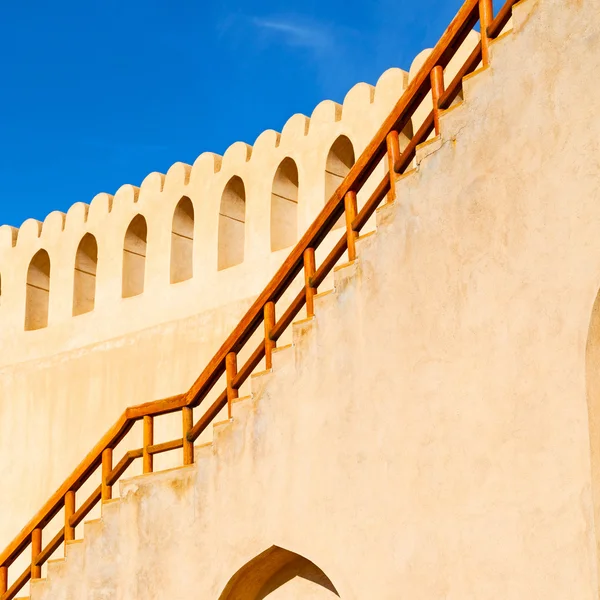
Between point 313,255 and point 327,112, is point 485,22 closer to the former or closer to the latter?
point 313,255

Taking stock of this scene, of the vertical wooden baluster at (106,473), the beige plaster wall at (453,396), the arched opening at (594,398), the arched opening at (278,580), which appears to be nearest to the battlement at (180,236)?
the vertical wooden baluster at (106,473)

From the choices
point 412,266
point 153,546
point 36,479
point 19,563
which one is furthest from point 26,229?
point 412,266

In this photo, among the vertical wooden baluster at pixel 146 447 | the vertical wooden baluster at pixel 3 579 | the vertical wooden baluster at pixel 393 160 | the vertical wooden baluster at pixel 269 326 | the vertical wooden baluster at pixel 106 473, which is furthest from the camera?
the vertical wooden baluster at pixel 3 579

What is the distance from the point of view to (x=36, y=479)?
527 inches

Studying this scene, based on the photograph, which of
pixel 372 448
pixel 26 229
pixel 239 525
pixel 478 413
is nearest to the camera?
pixel 478 413

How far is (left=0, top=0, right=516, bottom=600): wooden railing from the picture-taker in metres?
6.88

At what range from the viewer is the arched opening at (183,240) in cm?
1299

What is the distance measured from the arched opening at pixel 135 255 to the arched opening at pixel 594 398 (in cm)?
814

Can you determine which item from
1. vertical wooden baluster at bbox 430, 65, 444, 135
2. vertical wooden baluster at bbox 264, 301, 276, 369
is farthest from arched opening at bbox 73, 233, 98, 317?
vertical wooden baluster at bbox 430, 65, 444, 135

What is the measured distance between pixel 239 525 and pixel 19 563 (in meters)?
6.17

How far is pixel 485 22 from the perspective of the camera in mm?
6730

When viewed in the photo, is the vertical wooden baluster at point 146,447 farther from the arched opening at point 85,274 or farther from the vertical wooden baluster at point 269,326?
the arched opening at point 85,274

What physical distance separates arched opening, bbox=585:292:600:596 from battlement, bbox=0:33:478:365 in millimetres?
5045

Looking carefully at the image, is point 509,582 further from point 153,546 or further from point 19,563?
point 19,563
